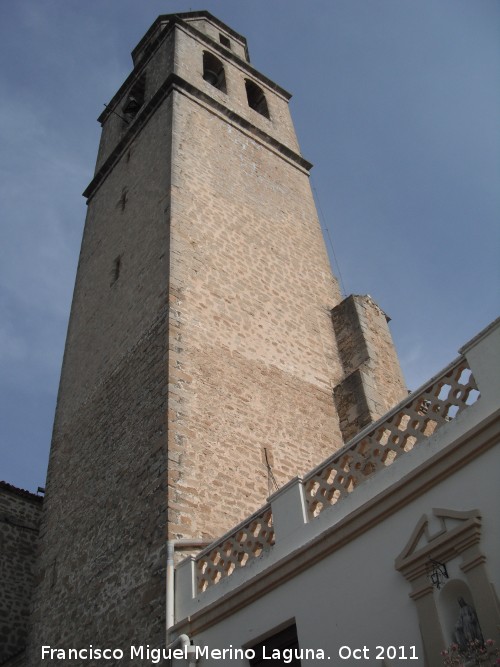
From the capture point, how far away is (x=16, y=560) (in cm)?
1166

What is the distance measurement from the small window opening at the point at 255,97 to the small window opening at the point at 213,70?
0.93 m

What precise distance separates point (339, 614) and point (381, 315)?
28.0 ft

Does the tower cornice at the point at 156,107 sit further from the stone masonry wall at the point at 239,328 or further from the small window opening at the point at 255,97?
the small window opening at the point at 255,97

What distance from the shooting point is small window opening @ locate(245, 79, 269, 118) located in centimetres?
1874

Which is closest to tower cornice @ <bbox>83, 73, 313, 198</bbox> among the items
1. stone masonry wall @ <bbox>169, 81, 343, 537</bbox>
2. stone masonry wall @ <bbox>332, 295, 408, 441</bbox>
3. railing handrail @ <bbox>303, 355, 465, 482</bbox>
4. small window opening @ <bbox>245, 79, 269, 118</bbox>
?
stone masonry wall @ <bbox>169, 81, 343, 537</bbox>

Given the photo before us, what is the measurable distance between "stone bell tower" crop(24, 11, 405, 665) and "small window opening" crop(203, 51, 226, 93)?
→ 0.92 m

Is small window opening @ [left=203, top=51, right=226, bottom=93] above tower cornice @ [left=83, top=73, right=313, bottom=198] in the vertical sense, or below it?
above

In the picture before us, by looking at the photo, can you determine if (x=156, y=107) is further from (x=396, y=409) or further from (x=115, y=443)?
(x=396, y=409)

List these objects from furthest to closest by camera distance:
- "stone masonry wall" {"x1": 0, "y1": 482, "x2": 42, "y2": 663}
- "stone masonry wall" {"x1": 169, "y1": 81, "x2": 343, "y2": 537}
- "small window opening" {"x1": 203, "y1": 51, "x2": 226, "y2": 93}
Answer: "small window opening" {"x1": 203, "y1": 51, "x2": 226, "y2": 93} < "stone masonry wall" {"x1": 0, "y1": 482, "x2": 42, "y2": 663} < "stone masonry wall" {"x1": 169, "y1": 81, "x2": 343, "y2": 537}

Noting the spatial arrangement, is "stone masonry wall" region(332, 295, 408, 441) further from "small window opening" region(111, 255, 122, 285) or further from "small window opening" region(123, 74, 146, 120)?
"small window opening" region(123, 74, 146, 120)

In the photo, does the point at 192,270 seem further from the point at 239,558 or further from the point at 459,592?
the point at 459,592

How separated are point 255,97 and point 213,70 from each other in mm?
1375

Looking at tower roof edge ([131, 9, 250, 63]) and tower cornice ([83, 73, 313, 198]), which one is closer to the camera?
tower cornice ([83, 73, 313, 198])

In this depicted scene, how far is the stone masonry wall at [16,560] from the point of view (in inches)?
417
